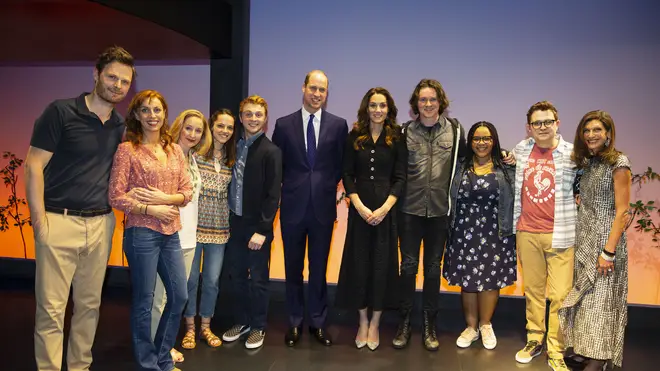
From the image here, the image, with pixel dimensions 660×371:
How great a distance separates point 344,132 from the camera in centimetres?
372

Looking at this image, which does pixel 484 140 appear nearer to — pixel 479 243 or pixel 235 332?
pixel 479 243

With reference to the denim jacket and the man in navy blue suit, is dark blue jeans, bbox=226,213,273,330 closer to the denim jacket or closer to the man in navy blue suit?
the man in navy blue suit

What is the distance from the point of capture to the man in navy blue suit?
3.59 m

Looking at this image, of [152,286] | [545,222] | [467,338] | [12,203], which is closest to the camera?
[152,286]

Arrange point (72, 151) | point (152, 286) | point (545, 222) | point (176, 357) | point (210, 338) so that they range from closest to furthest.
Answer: point (72, 151) < point (152, 286) < point (176, 357) < point (545, 222) < point (210, 338)

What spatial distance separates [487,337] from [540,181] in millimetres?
1220

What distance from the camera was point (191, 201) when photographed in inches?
127

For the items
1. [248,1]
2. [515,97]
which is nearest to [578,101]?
[515,97]

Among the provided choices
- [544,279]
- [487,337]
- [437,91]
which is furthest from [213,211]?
Answer: [544,279]

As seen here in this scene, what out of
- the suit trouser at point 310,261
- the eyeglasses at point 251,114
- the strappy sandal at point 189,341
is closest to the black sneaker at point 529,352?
the suit trouser at point 310,261

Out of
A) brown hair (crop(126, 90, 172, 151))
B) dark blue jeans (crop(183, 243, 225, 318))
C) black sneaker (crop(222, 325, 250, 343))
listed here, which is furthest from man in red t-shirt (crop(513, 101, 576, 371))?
brown hair (crop(126, 90, 172, 151))

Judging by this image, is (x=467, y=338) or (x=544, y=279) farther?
(x=467, y=338)

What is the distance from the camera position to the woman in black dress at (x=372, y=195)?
11.6 feet

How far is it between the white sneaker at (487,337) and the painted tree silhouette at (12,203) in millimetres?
4880
